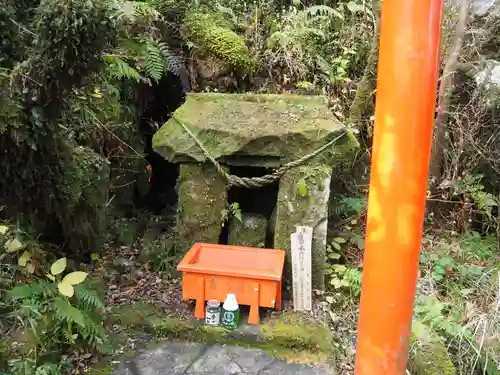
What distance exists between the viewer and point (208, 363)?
348 centimetres

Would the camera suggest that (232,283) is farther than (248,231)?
No

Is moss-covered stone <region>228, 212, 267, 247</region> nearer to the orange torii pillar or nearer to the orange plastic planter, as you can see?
the orange plastic planter

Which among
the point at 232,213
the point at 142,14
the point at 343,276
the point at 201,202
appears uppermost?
the point at 142,14

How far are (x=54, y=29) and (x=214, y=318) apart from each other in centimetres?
248

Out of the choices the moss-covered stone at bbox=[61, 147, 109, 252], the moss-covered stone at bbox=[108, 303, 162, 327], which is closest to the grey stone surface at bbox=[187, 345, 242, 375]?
the moss-covered stone at bbox=[108, 303, 162, 327]

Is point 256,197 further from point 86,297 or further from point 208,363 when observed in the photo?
point 86,297

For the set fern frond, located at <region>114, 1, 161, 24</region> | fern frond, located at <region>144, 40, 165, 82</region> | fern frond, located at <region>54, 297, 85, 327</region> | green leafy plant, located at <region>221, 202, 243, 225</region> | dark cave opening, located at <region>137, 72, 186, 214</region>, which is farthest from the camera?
dark cave opening, located at <region>137, 72, 186, 214</region>

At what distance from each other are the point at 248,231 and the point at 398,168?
353 centimetres

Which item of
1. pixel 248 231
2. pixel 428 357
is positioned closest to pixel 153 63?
pixel 248 231

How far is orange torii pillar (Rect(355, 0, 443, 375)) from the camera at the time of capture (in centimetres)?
109

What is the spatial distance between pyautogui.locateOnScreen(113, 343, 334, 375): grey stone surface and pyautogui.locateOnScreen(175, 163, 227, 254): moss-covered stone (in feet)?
3.80

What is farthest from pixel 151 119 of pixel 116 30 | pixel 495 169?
pixel 495 169

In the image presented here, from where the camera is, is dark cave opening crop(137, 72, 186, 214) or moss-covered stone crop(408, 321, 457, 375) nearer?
moss-covered stone crop(408, 321, 457, 375)

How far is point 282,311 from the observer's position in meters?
4.11
